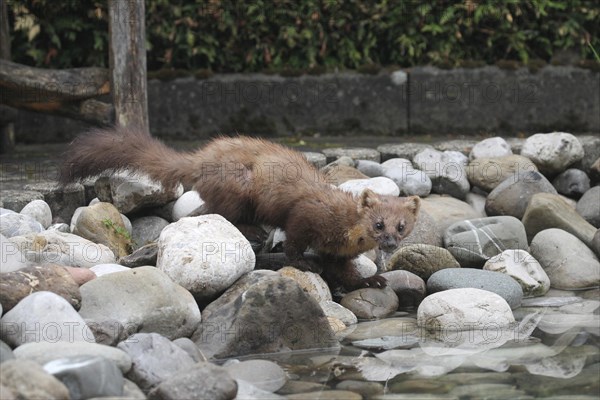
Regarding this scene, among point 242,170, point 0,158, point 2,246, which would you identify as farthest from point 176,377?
point 0,158

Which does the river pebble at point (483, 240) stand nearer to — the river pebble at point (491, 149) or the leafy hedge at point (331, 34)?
the river pebble at point (491, 149)

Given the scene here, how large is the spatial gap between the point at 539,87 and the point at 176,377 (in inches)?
285

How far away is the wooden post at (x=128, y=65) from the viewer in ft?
29.6

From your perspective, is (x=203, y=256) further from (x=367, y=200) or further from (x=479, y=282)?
(x=479, y=282)

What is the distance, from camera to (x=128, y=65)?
9117mm

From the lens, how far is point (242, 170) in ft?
24.2

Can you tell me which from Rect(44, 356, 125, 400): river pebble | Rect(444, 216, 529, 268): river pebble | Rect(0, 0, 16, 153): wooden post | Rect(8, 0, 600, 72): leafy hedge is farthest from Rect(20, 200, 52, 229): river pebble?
Rect(8, 0, 600, 72): leafy hedge

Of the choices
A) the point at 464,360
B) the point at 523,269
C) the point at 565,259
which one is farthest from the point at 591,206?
the point at 464,360

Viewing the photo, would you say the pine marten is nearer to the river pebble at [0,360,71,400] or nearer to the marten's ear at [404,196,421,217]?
the marten's ear at [404,196,421,217]

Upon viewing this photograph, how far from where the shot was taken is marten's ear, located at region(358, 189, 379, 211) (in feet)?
23.0

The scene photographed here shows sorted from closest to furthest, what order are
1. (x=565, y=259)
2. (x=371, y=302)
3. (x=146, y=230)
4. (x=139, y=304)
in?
(x=139, y=304), (x=371, y=302), (x=146, y=230), (x=565, y=259)

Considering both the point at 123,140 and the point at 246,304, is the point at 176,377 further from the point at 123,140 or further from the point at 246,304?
the point at 123,140

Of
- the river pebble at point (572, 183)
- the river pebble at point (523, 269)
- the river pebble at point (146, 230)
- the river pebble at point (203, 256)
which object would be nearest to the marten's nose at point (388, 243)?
the river pebble at point (203, 256)

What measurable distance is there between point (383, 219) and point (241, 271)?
109 cm
